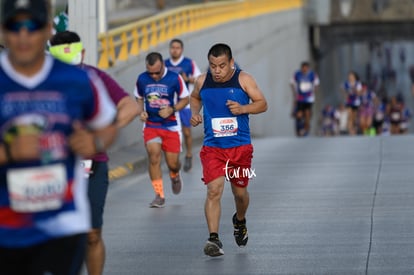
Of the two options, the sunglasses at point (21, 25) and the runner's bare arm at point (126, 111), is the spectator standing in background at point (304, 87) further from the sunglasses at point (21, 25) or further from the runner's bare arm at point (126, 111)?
the sunglasses at point (21, 25)

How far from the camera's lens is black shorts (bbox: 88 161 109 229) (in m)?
8.05

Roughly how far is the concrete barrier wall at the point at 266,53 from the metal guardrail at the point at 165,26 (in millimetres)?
249

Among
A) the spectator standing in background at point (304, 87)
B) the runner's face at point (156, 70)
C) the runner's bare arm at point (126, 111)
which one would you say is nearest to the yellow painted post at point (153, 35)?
the spectator standing in background at point (304, 87)

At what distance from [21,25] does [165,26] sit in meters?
24.5

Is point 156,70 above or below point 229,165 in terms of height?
above

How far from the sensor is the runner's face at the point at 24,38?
5453mm

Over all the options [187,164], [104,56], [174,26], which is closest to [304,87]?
[174,26]

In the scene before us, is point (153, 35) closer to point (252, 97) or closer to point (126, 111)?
point (252, 97)

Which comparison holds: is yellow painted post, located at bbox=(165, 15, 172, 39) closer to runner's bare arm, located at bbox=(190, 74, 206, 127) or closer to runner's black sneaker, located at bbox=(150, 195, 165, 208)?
runner's black sneaker, located at bbox=(150, 195, 165, 208)

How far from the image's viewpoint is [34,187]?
553 cm

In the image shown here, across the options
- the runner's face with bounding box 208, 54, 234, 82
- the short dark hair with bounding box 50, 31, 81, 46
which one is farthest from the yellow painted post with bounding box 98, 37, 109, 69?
the short dark hair with bounding box 50, 31, 81, 46

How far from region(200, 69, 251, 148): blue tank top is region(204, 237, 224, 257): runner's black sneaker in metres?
0.86

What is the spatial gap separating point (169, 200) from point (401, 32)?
49.0m

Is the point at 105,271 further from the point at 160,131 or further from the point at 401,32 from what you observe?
the point at 401,32
